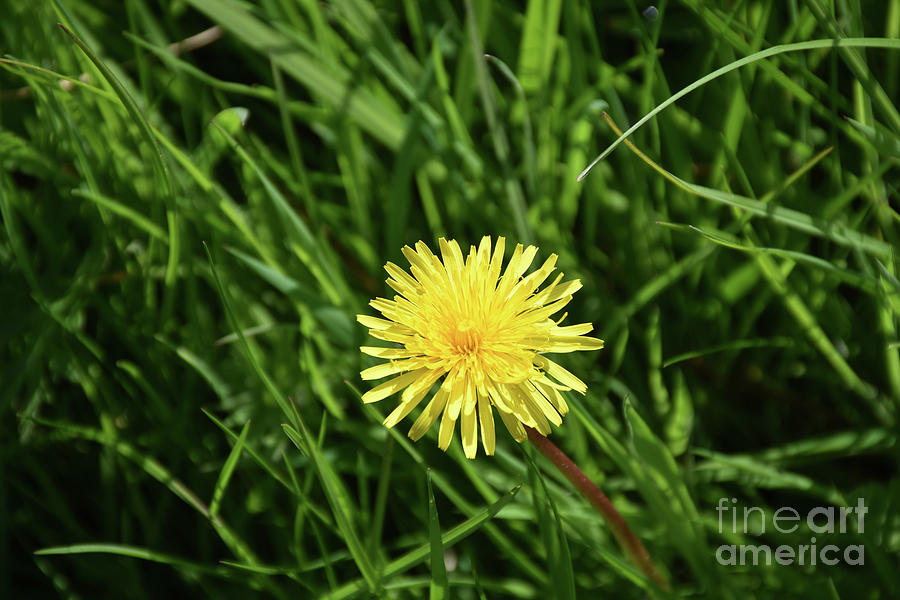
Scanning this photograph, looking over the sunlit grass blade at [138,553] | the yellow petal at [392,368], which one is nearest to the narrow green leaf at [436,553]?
the yellow petal at [392,368]

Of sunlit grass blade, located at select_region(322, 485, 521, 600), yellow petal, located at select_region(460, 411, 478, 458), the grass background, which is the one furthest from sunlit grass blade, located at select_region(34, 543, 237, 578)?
yellow petal, located at select_region(460, 411, 478, 458)

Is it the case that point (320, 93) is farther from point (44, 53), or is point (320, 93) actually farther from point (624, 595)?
point (624, 595)

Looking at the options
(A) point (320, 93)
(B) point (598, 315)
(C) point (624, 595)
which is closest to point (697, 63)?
(B) point (598, 315)

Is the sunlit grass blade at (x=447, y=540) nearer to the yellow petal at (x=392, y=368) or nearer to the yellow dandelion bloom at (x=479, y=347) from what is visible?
the yellow dandelion bloom at (x=479, y=347)

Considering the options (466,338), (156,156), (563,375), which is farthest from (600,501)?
(156,156)

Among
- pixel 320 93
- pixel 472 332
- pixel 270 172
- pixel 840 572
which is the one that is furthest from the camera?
pixel 270 172

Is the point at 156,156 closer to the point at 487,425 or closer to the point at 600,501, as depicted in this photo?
the point at 487,425

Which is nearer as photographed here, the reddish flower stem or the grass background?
the reddish flower stem

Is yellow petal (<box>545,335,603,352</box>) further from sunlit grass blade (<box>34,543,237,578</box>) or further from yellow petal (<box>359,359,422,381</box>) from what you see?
sunlit grass blade (<box>34,543,237,578</box>)
